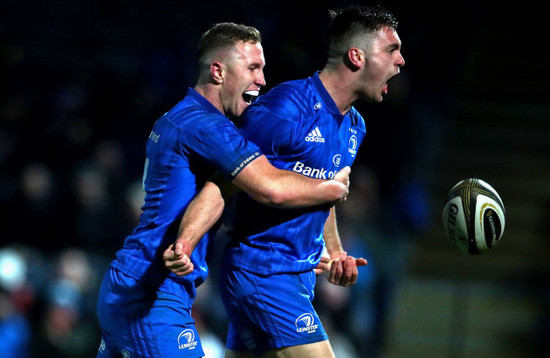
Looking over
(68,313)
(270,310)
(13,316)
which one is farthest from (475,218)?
(13,316)

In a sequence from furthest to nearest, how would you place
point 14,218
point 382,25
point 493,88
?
point 493,88 → point 14,218 → point 382,25

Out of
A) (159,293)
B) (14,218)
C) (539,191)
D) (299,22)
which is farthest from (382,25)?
(539,191)

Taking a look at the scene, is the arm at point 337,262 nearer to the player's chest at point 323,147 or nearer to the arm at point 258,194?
the player's chest at point 323,147

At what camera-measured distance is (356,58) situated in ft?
14.1

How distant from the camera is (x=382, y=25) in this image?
14.3 feet

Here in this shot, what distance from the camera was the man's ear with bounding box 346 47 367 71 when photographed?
429 cm

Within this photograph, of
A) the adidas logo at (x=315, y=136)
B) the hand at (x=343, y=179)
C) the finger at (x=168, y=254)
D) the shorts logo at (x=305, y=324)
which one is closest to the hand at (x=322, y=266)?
the shorts logo at (x=305, y=324)

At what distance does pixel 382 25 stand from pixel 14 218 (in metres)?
5.28

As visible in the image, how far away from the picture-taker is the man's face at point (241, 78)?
4.11 m

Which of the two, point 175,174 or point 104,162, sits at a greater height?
point 104,162

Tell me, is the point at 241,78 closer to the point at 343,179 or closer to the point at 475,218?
the point at 343,179

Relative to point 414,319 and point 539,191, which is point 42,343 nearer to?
point 414,319

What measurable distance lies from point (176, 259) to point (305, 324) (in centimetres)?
86

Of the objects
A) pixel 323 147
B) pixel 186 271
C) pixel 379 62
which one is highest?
pixel 379 62
